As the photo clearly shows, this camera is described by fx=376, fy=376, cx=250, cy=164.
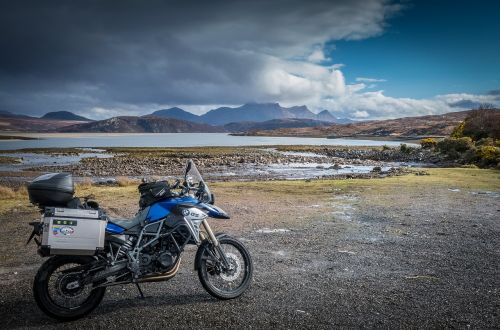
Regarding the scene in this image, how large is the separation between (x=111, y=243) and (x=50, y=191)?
3.70ft

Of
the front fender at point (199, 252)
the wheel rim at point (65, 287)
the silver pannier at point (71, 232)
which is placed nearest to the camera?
the silver pannier at point (71, 232)

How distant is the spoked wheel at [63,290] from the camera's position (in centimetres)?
527

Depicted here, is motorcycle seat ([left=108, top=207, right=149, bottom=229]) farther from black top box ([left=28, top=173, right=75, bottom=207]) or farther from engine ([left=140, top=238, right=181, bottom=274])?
black top box ([left=28, top=173, right=75, bottom=207])

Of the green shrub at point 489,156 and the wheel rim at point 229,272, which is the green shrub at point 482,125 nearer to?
the green shrub at point 489,156

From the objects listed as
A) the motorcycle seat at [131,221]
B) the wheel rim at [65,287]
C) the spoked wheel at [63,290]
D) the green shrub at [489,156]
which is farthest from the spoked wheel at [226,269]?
the green shrub at [489,156]

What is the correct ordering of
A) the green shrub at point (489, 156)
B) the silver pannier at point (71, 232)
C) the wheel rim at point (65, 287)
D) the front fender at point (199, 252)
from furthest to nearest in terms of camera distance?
the green shrub at point (489, 156) → the front fender at point (199, 252) → the wheel rim at point (65, 287) → the silver pannier at point (71, 232)

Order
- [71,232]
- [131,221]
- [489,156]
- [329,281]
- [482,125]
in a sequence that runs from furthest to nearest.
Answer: [482,125], [489,156], [329,281], [131,221], [71,232]

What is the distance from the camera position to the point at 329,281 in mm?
7105

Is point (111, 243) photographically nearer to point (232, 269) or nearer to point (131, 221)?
point (131, 221)

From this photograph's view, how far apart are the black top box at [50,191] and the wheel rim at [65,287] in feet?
3.20

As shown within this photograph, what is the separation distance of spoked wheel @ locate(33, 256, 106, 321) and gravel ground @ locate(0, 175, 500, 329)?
182 millimetres

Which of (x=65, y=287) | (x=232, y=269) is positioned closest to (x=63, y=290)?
Answer: (x=65, y=287)

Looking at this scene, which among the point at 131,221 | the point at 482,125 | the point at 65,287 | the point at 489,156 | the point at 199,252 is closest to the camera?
the point at 65,287

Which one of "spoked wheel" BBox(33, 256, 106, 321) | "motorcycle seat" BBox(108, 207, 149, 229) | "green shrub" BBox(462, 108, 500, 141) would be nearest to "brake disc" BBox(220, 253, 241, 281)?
"motorcycle seat" BBox(108, 207, 149, 229)
